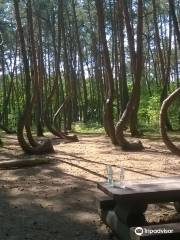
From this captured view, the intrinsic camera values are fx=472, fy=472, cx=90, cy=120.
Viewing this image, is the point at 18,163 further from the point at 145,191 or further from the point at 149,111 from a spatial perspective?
the point at 149,111

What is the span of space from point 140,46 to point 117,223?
287 inches

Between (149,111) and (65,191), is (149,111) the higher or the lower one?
the higher one

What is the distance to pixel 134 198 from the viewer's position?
4500 millimetres

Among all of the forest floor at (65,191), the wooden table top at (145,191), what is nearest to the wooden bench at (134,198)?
the wooden table top at (145,191)

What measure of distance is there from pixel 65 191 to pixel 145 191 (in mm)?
2691

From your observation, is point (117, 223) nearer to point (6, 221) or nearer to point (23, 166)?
point (6, 221)

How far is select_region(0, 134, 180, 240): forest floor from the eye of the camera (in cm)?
532

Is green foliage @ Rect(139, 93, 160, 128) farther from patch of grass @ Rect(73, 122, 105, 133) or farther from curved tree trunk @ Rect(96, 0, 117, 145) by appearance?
curved tree trunk @ Rect(96, 0, 117, 145)

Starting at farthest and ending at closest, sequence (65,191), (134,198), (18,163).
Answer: (18,163), (65,191), (134,198)

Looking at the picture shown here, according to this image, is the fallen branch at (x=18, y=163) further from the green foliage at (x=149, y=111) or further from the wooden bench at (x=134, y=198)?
the green foliage at (x=149, y=111)

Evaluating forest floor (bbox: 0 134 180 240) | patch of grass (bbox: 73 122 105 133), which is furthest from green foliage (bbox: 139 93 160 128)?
forest floor (bbox: 0 134 180 240)

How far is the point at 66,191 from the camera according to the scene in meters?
7.10

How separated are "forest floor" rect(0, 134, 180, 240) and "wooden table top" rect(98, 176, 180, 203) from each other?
0.66m

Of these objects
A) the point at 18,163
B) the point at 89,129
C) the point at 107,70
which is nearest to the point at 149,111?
the point at 89,129
